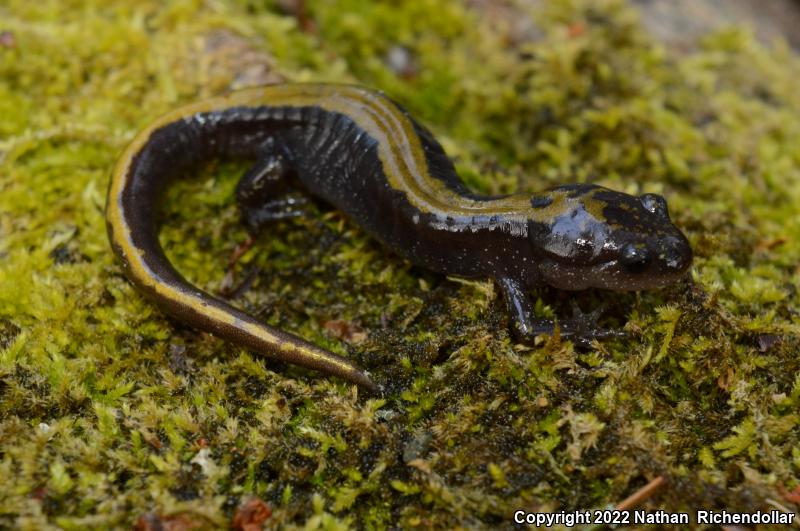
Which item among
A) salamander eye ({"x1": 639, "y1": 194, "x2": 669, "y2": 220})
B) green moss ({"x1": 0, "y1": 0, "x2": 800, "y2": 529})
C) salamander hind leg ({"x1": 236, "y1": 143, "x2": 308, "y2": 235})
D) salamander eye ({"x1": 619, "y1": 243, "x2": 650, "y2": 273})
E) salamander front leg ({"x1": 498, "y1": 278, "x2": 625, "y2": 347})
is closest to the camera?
green moss ({"x1": 0, "y1": 0, "x2": 800, "y2": 529})

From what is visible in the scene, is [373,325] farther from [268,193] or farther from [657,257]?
[657,257]

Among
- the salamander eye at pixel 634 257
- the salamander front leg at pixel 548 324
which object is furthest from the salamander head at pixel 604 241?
the salamander front leg at pixel 548 324

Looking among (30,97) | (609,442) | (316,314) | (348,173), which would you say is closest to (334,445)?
(316,314)

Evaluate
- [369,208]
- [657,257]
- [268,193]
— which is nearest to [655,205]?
[657,257]

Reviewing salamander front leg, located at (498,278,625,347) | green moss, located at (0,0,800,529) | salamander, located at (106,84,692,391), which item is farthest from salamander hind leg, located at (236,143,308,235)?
salamander front leg, located at (498,278,625,347)

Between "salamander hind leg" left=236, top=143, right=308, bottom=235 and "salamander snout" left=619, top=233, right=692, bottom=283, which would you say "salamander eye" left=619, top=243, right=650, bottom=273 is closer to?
"salamander snout" left=619, top=233, right=692, bottom=283

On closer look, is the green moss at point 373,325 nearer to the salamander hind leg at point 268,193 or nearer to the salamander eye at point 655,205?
the salamander hind leg at point 268,193

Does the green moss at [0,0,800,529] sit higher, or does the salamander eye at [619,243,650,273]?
the salamander eye at [619,243,650,273]
